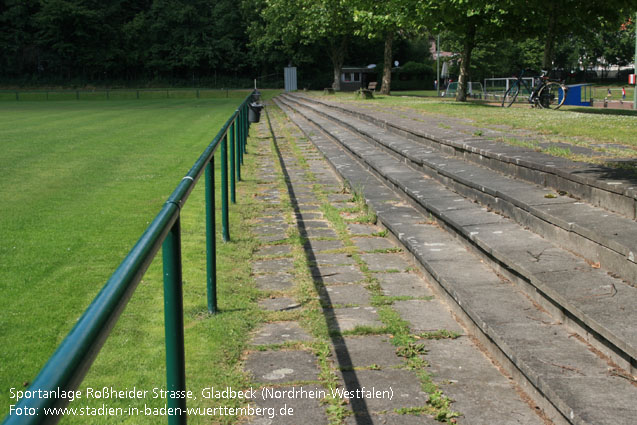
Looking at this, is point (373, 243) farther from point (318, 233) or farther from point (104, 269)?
point (104, 269)

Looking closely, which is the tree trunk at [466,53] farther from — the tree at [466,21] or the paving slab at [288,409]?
the paving slab at [288,409]

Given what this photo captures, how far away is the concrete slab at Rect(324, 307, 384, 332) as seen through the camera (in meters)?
4.12

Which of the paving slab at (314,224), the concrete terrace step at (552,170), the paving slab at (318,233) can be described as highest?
the concrete terrace step at (552,170)

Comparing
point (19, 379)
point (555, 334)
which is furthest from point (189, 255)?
point (555, 334)

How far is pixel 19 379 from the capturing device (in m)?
3.50

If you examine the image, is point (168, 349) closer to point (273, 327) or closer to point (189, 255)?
point (273, 327)

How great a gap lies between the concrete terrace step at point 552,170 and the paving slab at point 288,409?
250 centimetres

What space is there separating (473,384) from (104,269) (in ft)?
11.2

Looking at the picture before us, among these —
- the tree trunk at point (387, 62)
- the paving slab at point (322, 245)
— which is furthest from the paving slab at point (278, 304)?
the tree trunk at point (387, 62)

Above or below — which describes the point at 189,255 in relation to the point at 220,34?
below

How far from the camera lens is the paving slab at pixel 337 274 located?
5070 millimetres

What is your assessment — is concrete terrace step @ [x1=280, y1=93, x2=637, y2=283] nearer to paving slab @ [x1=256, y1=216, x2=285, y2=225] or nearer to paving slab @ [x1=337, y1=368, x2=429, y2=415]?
paving slab @ [x1=337, y1=368, x2=429, y2=415]

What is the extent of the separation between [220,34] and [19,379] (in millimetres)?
71816

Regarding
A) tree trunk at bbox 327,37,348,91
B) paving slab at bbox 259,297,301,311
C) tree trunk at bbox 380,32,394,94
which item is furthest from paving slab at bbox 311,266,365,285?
tree trunk at bbox 327,37,348,91
